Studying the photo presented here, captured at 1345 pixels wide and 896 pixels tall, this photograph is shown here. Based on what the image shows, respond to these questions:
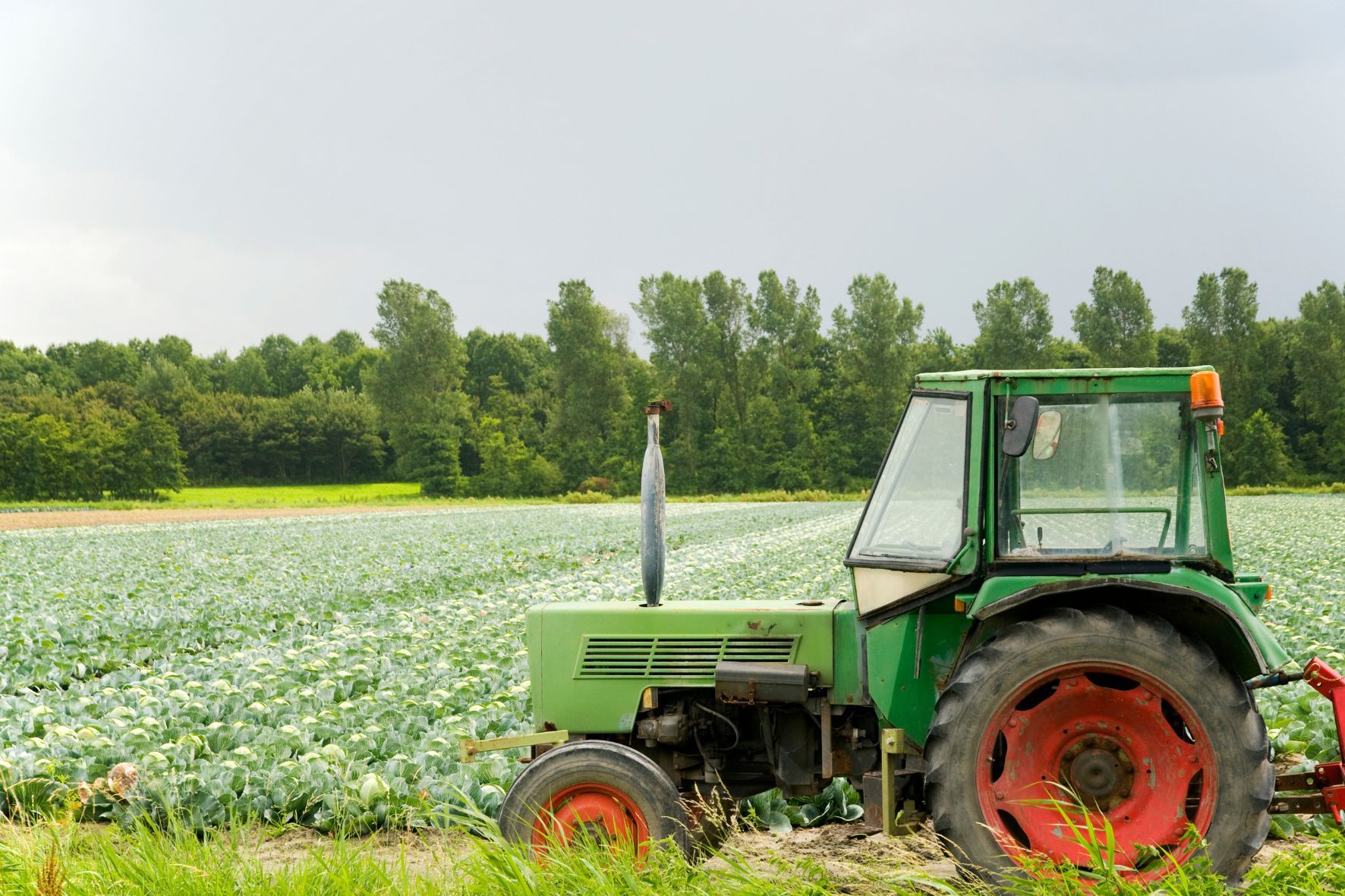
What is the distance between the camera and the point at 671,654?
487cm

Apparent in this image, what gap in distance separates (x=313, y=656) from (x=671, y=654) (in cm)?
601

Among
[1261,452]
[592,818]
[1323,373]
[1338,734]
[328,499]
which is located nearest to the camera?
[1338,734]

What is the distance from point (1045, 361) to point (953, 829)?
6884 cm

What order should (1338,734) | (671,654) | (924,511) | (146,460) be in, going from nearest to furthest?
1. (1338,734)
2. (924,511)
3. (671,654)
4. (146,460)

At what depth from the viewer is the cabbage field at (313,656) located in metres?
6.07

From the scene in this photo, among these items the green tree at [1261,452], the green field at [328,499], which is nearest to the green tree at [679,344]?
the green field at [328,499]

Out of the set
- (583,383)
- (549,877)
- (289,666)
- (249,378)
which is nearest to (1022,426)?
(549,877)

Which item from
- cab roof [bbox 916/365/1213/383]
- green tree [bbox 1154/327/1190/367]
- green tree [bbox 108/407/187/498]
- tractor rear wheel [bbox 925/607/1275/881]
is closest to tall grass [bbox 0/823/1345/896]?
tractor rear wheel [bbox 925/607/1275/881]

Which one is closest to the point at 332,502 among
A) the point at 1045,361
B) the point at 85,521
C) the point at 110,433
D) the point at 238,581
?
the point at 110,433

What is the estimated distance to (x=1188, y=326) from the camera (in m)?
69.9

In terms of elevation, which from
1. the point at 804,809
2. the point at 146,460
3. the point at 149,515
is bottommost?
the point at 149,515

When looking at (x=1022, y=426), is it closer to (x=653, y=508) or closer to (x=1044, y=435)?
(x=1044, y=435)

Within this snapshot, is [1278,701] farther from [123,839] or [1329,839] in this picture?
[123,839]

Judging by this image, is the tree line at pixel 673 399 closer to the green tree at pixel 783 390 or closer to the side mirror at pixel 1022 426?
the green tree at pixel 783 390
